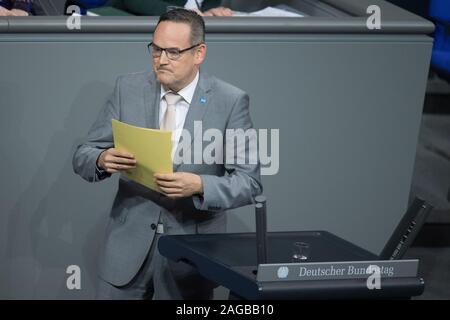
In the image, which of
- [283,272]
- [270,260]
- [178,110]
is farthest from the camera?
[178,110]

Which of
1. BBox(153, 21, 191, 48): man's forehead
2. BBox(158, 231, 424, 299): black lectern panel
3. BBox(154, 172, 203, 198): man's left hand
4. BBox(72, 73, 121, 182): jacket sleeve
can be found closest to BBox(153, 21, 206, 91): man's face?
BBox(153, 21, 191, 48): man's forehead

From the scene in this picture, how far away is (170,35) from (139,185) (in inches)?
20.6

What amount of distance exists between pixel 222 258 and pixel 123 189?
22.9 inches

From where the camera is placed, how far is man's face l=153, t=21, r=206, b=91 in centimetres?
332

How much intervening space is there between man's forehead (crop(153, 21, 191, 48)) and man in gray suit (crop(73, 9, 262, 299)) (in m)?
0.05

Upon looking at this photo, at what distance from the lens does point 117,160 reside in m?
3.32

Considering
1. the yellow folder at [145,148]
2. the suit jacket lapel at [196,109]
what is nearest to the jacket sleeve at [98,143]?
the yellow folder at [145,148]

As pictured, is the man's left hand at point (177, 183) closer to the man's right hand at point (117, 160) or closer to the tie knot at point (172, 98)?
the man's right hand at point (117, 160)

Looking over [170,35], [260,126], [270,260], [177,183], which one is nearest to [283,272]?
[270,260]

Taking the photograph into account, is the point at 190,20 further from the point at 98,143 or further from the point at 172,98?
the point at 98,143

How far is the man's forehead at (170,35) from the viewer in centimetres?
332

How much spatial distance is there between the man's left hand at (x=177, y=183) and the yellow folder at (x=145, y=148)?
25 mm
